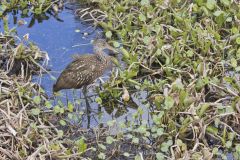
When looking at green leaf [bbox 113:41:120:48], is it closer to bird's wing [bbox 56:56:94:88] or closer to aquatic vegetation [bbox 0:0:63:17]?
bird's wing [bbox 56:56:94:88]

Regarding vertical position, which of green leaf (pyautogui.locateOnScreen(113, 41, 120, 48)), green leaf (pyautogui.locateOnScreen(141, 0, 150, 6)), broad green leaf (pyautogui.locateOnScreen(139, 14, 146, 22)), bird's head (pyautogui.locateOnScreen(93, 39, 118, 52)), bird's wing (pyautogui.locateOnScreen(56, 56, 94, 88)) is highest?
green leaf (pyautogui.locateOnScreen(141, 0, 150, 6))

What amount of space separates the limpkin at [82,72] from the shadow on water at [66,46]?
0.45ft

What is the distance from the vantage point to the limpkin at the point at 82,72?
23.0ft

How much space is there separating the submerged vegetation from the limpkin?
0.17m

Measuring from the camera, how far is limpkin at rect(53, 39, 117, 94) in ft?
23.0

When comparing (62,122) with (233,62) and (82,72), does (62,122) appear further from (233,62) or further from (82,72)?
(233,62)

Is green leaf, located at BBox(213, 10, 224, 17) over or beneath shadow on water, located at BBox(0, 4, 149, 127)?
over

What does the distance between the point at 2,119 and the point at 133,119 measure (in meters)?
1.36

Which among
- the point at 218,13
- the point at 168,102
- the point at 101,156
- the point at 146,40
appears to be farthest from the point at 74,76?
the point at 218,13

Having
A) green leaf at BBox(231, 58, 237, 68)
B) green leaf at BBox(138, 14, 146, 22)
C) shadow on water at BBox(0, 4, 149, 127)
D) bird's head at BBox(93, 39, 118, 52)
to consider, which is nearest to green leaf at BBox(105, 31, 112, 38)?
shadow on water at BBox(0, 4, 149, 127)

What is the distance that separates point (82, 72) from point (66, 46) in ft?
4.10

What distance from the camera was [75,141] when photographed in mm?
6180

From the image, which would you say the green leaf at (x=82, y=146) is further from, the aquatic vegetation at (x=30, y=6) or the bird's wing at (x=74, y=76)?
the aquatic vegetation at (x=30, y=6)

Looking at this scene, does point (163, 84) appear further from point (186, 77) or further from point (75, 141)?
point (75, 141)
